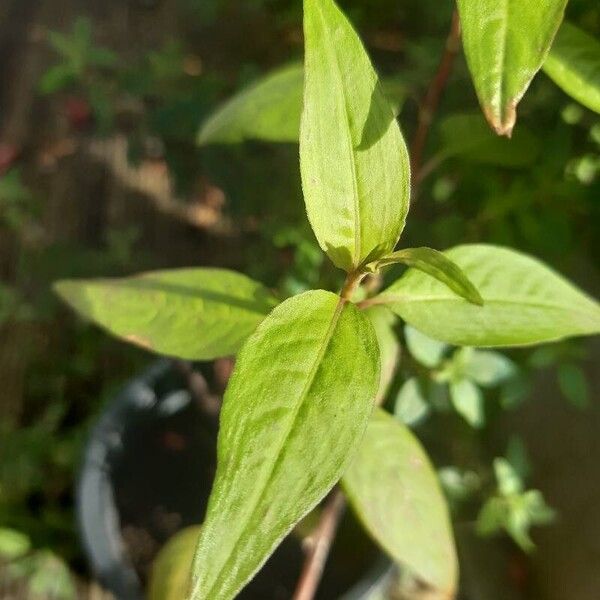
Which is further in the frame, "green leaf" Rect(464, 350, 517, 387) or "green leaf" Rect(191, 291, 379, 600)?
"green leaf" Rect(464, 350, 517, 387)

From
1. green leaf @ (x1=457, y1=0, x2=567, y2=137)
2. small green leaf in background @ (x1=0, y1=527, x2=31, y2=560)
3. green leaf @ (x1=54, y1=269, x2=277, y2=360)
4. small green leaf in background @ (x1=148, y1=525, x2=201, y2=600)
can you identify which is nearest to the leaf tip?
green leaf @ (x1=457, y1=0, x2=567, y2=137)

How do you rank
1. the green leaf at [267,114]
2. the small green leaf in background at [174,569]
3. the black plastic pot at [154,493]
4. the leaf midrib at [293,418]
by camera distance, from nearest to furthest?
the leaf midrib at [293,418] → the green leaf at [267,114] → the small green leaf in background at [174,569] → the black plastic pot at [154,493]

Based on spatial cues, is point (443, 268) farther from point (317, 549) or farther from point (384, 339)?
point (317, 549)

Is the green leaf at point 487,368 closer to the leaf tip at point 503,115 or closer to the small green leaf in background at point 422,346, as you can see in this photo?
the small green leaf in background at point 422,346

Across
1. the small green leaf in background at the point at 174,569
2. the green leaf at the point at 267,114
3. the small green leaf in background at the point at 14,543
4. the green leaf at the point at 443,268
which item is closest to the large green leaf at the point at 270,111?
the green leaf at the point at 267,114

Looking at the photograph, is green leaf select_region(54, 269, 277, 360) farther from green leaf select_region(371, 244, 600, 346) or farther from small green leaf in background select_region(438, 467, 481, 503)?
small green leaf in background select_region(438, 467, 481, 503)

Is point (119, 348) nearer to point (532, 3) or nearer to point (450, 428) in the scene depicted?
point (450, 428)

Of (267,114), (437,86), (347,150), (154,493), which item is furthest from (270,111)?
(154,493)
